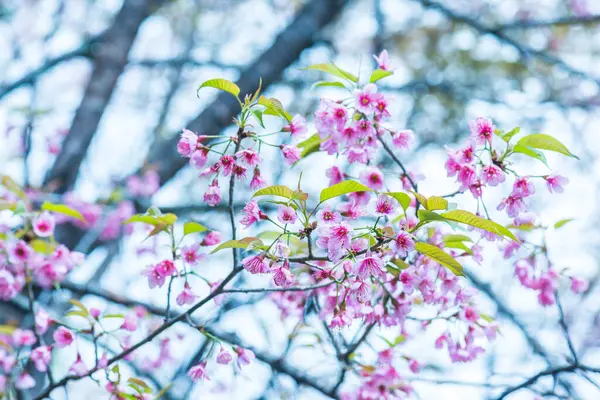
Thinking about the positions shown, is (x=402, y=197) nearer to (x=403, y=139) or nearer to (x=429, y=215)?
(x=429, y=215)

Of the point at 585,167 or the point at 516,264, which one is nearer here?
the point at 516,264

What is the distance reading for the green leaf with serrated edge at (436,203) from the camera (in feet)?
3.73

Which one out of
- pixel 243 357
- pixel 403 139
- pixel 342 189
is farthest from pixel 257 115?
pixel 243 357

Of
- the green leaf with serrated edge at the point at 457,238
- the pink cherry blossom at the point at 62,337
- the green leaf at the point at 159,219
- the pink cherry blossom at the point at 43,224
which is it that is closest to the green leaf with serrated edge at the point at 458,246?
the green leaf with serrated edge at the point at 457,238

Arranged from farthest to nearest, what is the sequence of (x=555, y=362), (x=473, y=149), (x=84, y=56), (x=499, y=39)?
(x=84, y=56), (x=499, y=39), (x=555, y=362), (x=473, y=149)

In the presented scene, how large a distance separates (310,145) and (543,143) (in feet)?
1.90

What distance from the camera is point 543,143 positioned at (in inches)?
52.0

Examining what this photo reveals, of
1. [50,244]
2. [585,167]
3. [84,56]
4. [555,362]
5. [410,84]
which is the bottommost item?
[50,244]

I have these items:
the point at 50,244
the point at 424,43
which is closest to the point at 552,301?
the point at 50,244

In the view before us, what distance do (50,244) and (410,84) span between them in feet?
9.49

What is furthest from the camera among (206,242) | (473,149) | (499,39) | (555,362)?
(499,39)

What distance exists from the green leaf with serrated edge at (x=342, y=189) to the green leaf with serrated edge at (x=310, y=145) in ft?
1.14

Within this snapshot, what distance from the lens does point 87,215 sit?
12.2 feet

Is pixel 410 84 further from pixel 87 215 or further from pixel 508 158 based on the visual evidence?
pixel 508 158
